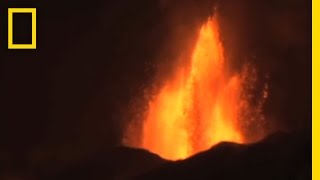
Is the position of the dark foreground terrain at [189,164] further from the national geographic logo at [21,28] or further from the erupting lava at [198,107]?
the national geographic logo at [21,28]

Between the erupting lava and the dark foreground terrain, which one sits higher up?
the erupting lava

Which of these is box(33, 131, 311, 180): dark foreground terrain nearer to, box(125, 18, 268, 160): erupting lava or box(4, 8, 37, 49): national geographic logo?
box(125, 18, 268, 160): erupting lava

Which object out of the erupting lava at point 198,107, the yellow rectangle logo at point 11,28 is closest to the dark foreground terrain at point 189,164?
the erupting lava at point 198,107

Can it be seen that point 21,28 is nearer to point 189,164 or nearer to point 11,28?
point 11,28

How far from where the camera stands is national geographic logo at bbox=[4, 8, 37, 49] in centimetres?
154

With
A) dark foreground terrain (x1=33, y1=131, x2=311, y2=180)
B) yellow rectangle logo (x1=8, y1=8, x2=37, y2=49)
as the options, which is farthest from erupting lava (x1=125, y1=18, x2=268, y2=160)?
yellow rectangle logo (x1=8, y1=8, x2=37, y2=49)

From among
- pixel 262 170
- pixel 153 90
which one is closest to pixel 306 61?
pixel 262 170

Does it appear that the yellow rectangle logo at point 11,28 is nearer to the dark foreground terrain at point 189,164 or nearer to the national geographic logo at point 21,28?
the national geographic logo at point 21,28

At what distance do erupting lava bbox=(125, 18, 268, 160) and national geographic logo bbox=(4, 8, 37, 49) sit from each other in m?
0.41

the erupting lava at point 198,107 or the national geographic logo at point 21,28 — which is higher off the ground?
the national geographic logo at point 21,28

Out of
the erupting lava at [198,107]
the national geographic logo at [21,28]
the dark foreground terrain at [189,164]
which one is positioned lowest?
the dark foreground terrain at [189,164]

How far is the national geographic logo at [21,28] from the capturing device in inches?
60.6

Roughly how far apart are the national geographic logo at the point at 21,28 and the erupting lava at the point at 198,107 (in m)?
0.41

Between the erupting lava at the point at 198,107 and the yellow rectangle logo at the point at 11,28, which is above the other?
the yellow rectangle logo at the point at 11,28
